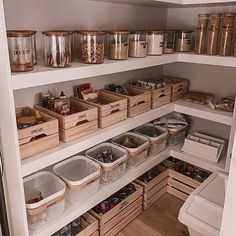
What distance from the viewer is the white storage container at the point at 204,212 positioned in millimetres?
1091

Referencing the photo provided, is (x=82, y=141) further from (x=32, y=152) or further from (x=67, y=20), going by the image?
(x=67, y=20)

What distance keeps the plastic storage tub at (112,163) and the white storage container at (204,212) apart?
0.42 metres

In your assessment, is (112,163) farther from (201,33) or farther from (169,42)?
(201,33)

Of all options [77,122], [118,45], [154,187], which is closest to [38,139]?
[77,122]

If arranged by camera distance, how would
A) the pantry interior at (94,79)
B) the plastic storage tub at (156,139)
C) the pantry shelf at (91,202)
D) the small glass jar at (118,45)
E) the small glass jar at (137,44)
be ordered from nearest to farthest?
the pantry interior at (94,79) < the pantry shelf at (91,202) < the small glass jar at (118,45) < the small glass jar at (137,44) < the plastic storage tub at (156,139)

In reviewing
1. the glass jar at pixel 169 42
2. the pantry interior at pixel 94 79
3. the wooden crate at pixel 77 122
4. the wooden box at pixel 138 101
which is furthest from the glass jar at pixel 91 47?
the glass jar at pixel 169 42

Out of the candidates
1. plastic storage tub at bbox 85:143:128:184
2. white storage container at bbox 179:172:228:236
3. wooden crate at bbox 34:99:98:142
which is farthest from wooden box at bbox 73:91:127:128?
white storage container at bbox 179:172:228:236

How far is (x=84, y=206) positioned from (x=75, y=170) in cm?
28

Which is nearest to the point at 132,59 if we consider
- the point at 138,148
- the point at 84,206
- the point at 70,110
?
the point at 70,110

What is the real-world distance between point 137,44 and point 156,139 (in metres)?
0.64

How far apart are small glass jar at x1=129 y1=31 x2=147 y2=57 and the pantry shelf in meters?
0.70

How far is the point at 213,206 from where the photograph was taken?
1142mm

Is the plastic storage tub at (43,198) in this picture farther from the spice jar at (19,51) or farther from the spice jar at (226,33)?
the spice jar at (226,33)

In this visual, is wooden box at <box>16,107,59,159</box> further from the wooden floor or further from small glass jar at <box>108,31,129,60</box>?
the wooden floor
